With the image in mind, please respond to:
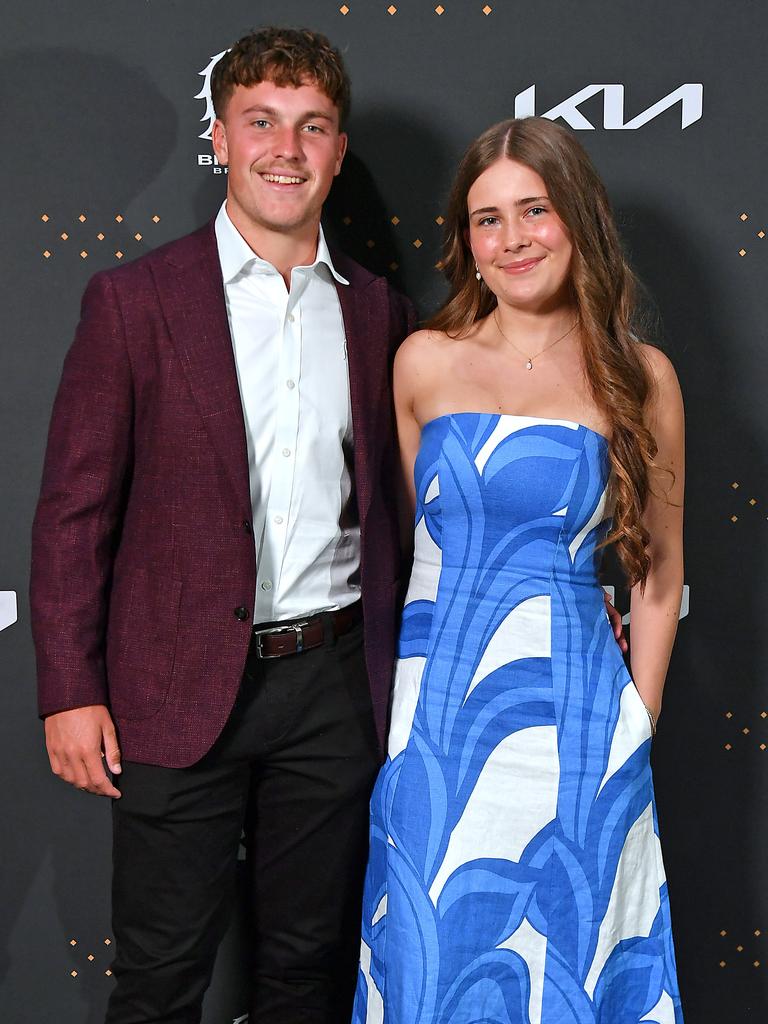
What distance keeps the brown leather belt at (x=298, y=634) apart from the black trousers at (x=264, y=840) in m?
0.02

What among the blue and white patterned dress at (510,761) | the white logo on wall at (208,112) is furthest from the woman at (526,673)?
the white logo on wall at (208,112)

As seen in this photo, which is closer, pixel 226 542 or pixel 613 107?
pixel 226 542

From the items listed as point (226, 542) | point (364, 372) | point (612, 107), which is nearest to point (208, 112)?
point (364, 372)

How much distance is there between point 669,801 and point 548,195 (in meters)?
1.34

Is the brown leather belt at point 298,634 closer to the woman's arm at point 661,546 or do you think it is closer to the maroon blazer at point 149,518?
the maroon blazer at point 149,518

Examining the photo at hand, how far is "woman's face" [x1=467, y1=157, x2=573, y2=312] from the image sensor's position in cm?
174

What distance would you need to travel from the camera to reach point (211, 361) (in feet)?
5.50

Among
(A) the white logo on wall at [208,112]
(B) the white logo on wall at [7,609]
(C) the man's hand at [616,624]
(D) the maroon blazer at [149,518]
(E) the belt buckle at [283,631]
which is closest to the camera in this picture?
(D) the maroon blazer at [149,518]

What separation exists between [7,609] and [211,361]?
2.71ft

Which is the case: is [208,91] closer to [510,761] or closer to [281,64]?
[281,64]

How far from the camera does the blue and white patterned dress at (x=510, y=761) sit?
67.7 inches

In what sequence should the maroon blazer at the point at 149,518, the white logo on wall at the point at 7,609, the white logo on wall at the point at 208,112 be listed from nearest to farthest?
the maroon blazer at the point at 149,518 → the white logo on wall at the point at 208,112 → the white logo on wall at the point at 7,609

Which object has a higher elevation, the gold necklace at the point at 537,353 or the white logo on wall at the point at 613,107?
the white logo on wall at the point at 613,107

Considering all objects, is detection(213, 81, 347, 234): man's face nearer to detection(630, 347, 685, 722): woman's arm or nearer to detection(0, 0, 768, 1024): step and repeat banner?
detection(0, 0, 768, 1024): step and repeat banner
